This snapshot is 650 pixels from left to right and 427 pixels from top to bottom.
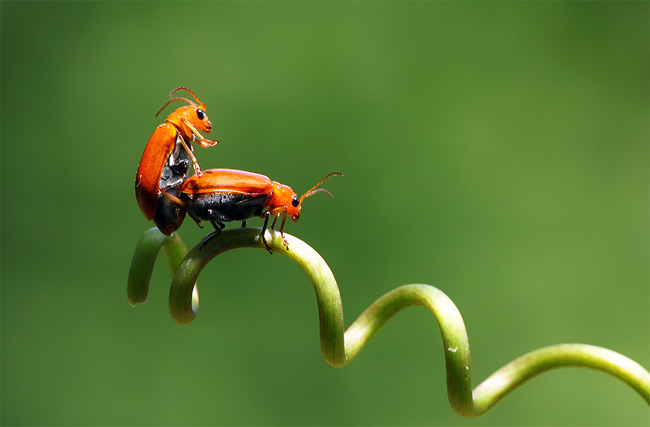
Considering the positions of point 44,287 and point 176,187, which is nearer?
point 176,187

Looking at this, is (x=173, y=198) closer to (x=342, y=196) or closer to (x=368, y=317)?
(x=368, y=317)

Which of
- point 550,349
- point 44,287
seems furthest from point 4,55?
point 550,349

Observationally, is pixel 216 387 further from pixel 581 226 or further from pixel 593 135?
pixel 593 135

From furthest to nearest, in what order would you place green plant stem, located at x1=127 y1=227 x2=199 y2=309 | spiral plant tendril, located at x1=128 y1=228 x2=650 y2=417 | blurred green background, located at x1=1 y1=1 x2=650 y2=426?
blurred green background, located at x1=1 y1=1 x2=650 y2=426 → green plant stem, located at x1=127 y1=227 x2=199 y2=309 → spiral plant tendril, located at x1=128 y1=228 x2=650 y2=417

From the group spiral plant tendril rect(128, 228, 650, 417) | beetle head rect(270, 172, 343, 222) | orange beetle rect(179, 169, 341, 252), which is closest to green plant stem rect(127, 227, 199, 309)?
spiral plant tendril rect(128, 228, 650, 417)

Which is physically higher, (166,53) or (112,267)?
(166,53)

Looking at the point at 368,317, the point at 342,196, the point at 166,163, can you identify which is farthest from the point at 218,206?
the point at 342,196

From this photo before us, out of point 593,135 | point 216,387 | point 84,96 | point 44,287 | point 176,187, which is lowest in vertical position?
point 216,387

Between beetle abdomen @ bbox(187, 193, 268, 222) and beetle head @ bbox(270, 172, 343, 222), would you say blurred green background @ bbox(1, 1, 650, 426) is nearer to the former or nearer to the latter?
beetle head @ bbox(270, 172, 343, 222)
